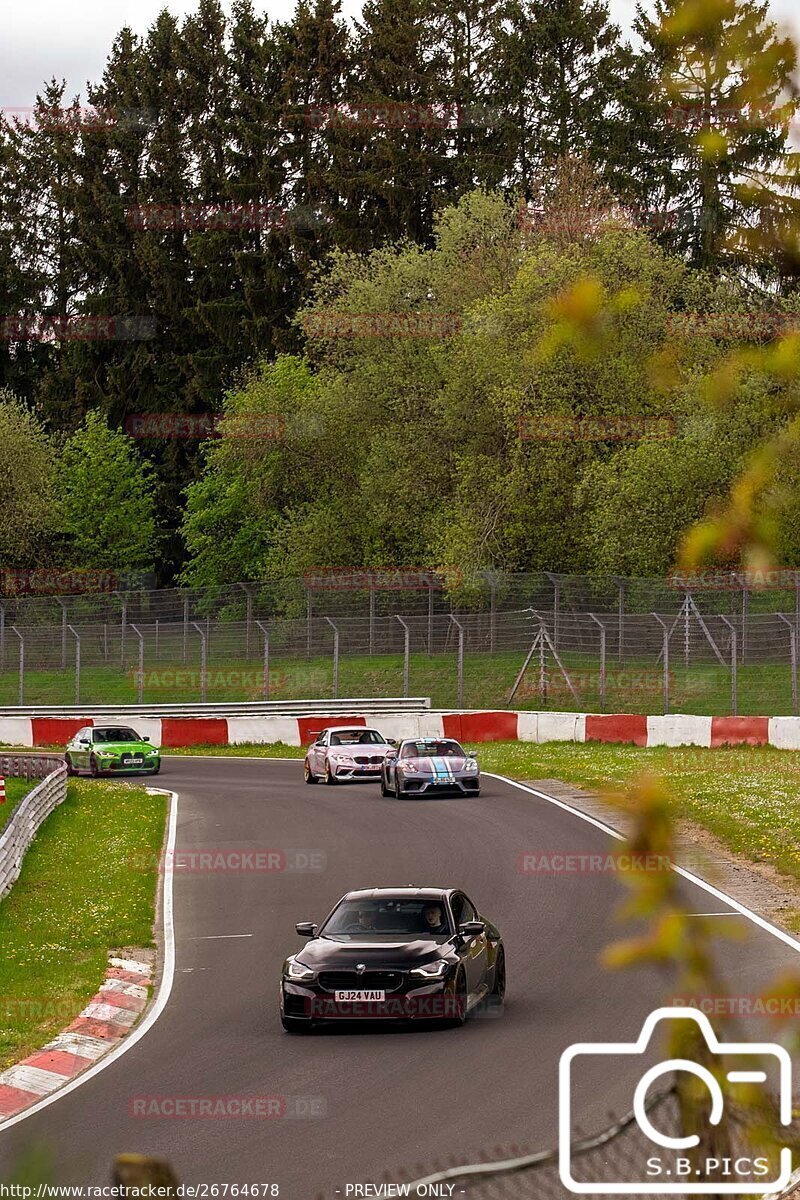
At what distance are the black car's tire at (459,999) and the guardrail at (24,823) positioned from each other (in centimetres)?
851

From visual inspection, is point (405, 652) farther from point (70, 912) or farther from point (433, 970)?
point (433, 970)

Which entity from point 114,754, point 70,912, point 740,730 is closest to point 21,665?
point 114,754

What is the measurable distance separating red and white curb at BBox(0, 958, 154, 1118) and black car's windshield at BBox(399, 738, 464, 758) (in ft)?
52.5

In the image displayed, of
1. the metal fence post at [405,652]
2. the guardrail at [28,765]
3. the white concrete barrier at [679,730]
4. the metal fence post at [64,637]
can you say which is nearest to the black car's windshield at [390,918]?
the guardrail at [28,765]

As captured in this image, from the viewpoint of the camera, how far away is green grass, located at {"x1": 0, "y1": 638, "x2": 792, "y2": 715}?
41.9 metres

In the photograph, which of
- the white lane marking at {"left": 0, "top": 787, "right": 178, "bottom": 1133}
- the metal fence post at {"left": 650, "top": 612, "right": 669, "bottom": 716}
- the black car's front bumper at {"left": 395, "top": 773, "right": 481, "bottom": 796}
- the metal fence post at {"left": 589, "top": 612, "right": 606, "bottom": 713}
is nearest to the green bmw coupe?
the black car's front bumper at {"left": 395, "top": 773, "right": 481, "bottom": 796}

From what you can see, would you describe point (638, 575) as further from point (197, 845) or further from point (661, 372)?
point (661, 372)

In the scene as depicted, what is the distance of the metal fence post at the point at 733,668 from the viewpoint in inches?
1594

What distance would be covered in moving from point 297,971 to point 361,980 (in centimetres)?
57

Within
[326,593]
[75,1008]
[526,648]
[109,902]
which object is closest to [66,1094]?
[75,1008]

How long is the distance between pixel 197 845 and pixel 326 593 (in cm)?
2363

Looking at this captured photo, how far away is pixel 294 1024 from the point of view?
14711 mm

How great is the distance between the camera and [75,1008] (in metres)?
15.7

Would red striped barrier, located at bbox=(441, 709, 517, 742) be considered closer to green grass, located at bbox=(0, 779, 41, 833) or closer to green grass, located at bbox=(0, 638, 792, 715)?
green grass, located at bbox=(0, 638, 792, 715)
